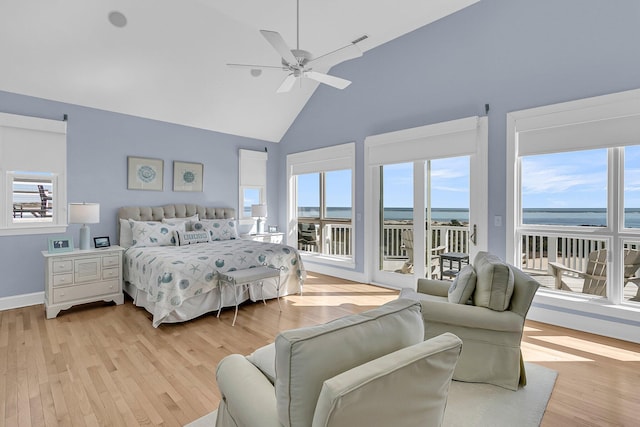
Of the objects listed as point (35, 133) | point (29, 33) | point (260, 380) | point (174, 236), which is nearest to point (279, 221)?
point (174, 236)

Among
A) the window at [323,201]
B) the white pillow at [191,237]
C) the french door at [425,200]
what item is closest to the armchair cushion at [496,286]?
the french door at [425,200]

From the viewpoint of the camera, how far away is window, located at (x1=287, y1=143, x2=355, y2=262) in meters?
5.58

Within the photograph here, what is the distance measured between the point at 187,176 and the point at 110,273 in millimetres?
2035

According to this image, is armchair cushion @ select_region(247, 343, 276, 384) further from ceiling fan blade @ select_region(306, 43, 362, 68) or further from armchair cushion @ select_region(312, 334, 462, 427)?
ceiling fan blade @ select_region(306, 43, 362, 68)

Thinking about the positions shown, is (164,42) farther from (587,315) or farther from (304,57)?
(587,315)

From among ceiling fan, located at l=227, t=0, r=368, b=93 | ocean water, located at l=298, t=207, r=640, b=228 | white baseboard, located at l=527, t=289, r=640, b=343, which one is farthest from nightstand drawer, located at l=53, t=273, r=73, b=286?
white baseboard, located at l=527, t=289, r=640, b=343

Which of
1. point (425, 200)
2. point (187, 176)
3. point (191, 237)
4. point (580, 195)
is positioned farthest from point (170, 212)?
point (580, 195)

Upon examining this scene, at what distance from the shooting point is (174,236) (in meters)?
4.57

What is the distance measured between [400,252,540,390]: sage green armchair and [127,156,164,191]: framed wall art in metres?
4.55

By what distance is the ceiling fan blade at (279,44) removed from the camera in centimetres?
258

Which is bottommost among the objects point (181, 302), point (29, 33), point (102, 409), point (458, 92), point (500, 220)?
point (102, 409)

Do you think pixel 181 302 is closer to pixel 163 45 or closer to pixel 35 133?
pixel 35 133

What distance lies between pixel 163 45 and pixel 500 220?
15.5 feet

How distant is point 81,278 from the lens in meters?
3.77
